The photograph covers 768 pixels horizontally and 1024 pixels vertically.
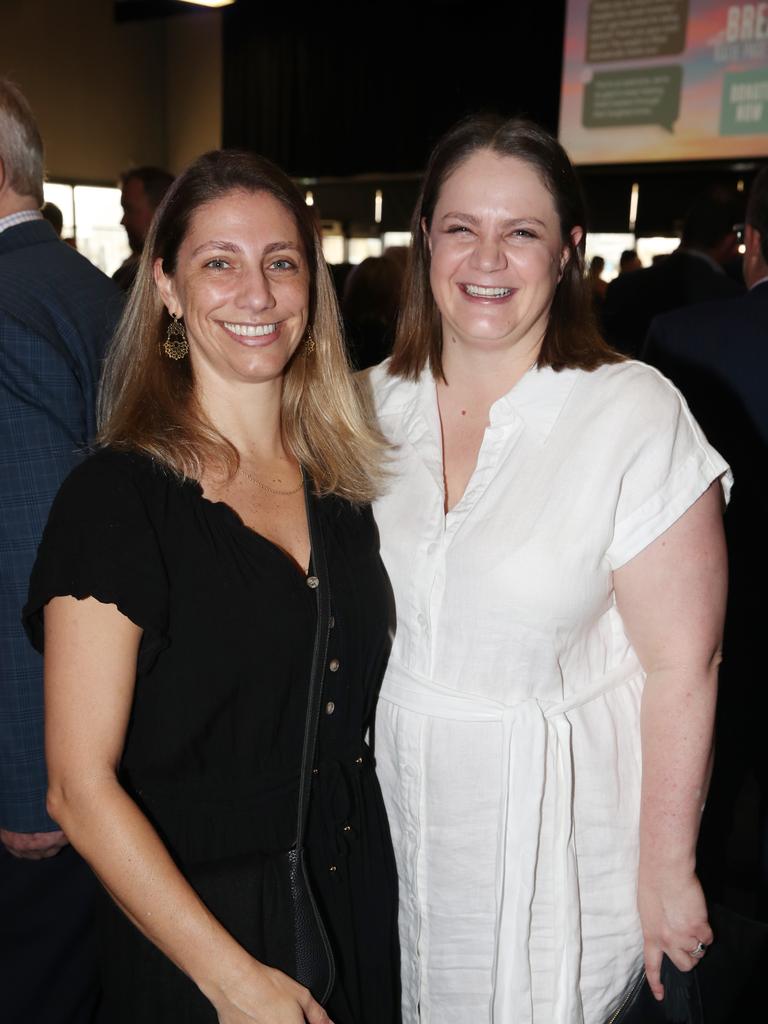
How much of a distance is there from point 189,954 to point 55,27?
11.9 meters

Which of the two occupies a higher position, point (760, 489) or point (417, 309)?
point (417, 309)

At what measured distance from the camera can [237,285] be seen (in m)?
1.52

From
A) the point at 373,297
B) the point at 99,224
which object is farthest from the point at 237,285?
the point at 99,224

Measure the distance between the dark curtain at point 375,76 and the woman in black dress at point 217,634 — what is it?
798cm

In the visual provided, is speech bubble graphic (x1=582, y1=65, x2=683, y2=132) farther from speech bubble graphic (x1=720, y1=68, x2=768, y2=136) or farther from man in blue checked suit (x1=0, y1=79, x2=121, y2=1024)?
man in blue checked suit (x1=0, y1=79, x2=121, y2=1024)

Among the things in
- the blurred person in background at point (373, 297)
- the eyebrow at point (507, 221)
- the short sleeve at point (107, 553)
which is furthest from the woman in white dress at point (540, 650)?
the blurred person in background at point (373, 297)

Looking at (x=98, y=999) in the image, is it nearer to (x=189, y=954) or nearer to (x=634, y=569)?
(x=189, y=954)

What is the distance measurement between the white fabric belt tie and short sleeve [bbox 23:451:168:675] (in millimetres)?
509

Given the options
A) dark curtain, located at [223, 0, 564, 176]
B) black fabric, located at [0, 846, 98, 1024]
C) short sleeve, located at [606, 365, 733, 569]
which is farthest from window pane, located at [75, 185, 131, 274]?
short sleeve, located at [606, 365, 733, 569]

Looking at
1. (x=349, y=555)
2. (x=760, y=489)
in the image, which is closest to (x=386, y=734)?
(x=349, y=555)

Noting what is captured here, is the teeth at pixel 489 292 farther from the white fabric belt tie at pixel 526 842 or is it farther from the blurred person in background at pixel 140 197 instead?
the blurred person in background at pixel 140 197

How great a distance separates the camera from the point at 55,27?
429 inches

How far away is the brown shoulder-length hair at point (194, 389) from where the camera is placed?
1479 mm

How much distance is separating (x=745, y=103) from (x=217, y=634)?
7843 millimetres
